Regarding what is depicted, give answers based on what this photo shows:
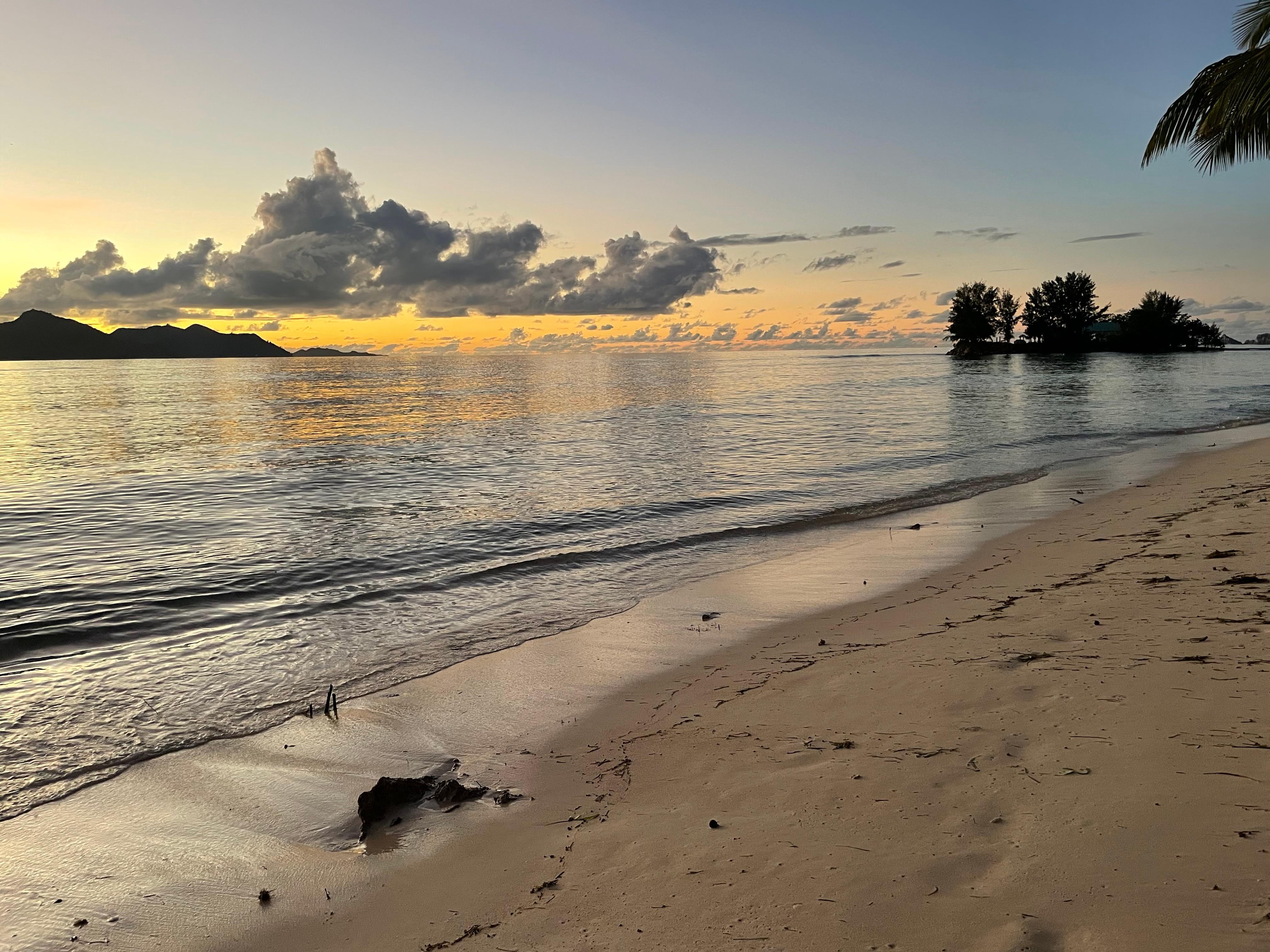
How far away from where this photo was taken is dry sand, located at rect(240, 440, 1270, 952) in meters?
3.25

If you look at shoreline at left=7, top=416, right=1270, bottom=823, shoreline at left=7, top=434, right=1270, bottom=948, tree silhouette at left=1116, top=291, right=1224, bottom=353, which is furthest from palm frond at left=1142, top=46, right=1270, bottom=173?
tree silhouette at left=1116, top=291, right=1224, bottom=353

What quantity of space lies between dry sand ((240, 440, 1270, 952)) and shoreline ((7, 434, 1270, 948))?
45mm

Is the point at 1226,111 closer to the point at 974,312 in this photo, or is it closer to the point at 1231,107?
the point at 1231,107

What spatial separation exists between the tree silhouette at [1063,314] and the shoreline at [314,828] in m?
162

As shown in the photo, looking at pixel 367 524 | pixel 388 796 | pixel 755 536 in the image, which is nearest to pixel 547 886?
pixel 388 796

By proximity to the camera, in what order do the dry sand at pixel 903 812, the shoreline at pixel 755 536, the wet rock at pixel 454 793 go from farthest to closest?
the shoreline at pixel 755 536
the wet rock at pixel 454 793
the dry sand at pixel 903 812

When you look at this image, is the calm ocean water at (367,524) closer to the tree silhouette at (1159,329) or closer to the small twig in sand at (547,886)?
the small twig in sand at (547,886)

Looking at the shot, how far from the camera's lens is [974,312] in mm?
149875

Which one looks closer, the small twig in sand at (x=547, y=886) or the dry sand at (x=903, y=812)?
the dry sand at (x=903, y=812)

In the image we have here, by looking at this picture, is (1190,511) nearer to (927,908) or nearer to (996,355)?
(927,908)

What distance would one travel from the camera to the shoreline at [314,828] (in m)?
4.06

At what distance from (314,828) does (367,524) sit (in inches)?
464

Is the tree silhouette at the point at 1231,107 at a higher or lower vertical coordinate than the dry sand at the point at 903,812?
higher

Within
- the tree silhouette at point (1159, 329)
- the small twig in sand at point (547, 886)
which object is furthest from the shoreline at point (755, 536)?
the tree silhouette at point (1159, 329)
